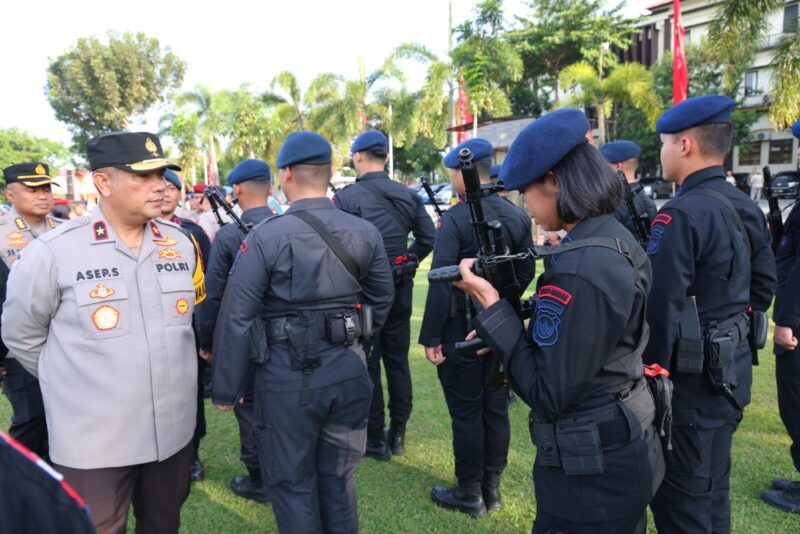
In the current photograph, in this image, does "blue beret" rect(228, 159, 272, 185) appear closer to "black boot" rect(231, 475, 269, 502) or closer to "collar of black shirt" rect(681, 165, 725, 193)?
"black boot" rect(231, 475, 269, 502)

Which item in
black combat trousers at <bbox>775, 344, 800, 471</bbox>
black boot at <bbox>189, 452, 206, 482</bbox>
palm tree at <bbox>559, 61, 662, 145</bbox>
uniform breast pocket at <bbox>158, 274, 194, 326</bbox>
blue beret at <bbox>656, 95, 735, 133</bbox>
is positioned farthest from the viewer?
palm tree at <bbox>559, 61, 662, 145</bbox>

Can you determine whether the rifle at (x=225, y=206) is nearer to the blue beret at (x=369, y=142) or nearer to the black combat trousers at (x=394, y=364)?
the blue beret at (x=369, y=142)

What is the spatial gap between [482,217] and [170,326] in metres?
1.42

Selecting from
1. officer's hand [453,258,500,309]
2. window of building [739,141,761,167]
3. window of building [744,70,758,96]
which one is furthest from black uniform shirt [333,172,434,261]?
window of building [744,70,758,96]

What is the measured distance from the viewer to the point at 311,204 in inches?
104

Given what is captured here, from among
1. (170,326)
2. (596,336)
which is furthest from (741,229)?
(170,326)

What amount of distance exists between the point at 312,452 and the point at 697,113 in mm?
2482

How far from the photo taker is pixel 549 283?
1.69 metres

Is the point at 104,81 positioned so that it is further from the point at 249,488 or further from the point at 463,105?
the point at 249,488

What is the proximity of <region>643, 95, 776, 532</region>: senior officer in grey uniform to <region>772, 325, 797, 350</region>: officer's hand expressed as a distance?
2.96ft

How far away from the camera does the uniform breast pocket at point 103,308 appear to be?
2.08 metres

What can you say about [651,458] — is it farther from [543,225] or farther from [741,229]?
[741,229]

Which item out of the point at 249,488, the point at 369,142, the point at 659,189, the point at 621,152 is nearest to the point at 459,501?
the point at 249,488

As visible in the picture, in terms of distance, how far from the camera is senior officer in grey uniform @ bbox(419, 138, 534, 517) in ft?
10.8
